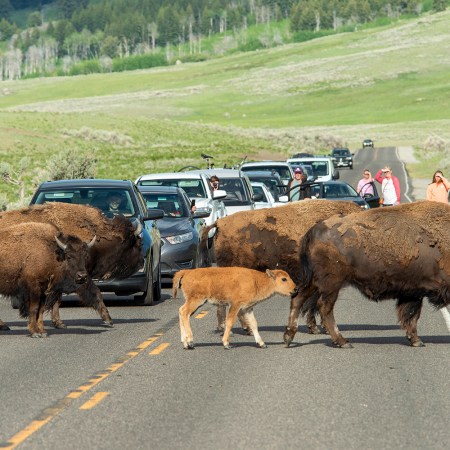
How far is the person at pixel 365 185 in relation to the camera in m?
30.1

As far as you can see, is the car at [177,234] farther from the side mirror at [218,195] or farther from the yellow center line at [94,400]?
the yellow center line at [94,400]

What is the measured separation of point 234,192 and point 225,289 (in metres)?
16.1

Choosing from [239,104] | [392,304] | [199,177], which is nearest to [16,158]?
[199,177]

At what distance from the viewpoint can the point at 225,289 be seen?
13250mm

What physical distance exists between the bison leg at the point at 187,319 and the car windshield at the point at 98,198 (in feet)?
19.4

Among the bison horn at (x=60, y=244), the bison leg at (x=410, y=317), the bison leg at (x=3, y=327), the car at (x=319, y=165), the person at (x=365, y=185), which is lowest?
the car at (x=319, y=165)

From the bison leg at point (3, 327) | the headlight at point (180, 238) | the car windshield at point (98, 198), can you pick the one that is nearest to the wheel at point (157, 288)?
the car windshield at point (98, 198)

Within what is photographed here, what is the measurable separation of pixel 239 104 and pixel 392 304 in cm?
16967

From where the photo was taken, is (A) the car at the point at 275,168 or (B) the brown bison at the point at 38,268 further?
(A) the car at the point at 275,168

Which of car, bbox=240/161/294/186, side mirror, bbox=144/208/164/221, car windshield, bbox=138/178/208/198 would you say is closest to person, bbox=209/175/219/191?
car windshield, bbox=138/178/208/198

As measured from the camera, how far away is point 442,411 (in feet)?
31.8

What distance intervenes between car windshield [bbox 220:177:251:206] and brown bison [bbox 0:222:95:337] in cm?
1306

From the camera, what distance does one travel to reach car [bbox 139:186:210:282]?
21016 mm

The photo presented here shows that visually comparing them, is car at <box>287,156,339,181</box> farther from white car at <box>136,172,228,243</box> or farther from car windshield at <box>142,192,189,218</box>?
car windshield at <box>142,192,189,218</box>
